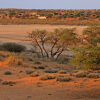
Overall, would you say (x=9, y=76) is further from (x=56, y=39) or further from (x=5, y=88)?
(x=56, y=39)

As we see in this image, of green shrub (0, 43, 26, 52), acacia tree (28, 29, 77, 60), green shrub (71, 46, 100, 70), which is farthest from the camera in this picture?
green shrub (0, 43, 26, 52)

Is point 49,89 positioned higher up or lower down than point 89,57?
lower down

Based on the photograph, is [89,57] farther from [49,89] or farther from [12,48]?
[12,48]

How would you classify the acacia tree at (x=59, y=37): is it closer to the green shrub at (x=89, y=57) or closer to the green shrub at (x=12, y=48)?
the green shrub at (x=12, y=48)

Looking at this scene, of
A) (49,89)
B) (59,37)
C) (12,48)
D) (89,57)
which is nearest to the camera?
(89,57)

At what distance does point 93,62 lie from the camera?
10469 millimetres

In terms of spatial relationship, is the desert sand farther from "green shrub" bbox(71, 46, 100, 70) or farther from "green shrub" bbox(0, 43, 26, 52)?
"green shrub" bbox(0, 43, 26, 52)

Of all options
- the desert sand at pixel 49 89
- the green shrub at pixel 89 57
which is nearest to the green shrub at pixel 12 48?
the desert sand at pixel 49 89

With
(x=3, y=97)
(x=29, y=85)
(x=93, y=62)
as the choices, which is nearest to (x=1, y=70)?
(x=29, y=85)

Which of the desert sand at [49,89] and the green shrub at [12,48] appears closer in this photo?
the desert sand at [49,89]

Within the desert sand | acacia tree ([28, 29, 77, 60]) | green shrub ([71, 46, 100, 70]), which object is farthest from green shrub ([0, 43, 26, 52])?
green shrub ([71, 46, 100, 70])

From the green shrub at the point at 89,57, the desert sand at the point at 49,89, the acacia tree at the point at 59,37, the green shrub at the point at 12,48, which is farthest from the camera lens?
the green shrub at the point at 12,48

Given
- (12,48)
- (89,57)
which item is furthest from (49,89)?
(12,48)

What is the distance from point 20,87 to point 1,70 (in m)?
5.48
